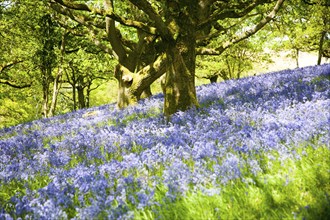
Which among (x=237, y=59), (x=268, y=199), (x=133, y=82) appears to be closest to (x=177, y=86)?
(x=133, y=82)

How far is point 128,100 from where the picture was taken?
1320cm

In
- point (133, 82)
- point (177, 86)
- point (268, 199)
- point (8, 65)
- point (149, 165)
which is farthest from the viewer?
point (8, 65)

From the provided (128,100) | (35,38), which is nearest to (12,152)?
(128,100)

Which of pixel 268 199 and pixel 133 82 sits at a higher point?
pixel 133 82

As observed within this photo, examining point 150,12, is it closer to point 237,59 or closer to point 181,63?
point 181,63

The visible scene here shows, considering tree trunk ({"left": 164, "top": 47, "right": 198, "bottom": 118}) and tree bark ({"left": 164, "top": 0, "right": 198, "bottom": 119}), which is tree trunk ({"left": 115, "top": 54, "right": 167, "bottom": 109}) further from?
tree trunk ({"left": 164, "top": 47, "right": 198, "bottom": 118})

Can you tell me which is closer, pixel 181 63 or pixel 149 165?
pixel 149 165

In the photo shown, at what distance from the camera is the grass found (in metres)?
2.61

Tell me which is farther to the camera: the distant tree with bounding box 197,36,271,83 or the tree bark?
the distant tree with bounding box 197,36,271,83

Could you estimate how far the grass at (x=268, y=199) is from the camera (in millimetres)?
2607

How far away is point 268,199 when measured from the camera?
2840 millimetres

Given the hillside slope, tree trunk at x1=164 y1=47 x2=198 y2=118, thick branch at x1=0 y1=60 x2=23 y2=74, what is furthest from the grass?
thick branch at x1=0 y1=60 x2=23 y2=74

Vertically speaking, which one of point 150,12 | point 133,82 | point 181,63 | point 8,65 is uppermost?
point 8,65

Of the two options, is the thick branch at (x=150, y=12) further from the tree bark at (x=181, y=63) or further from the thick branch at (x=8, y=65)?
the thick branch at (x=8, y=65)
